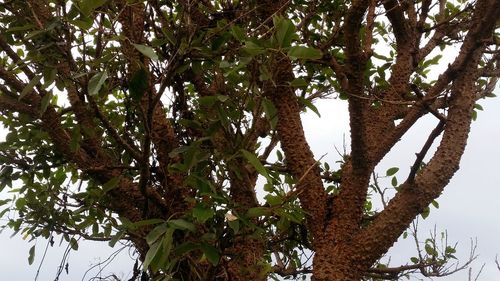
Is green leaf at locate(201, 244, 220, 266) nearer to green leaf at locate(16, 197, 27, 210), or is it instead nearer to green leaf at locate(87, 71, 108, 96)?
green leaf at locate(87, 71, 108, 96)

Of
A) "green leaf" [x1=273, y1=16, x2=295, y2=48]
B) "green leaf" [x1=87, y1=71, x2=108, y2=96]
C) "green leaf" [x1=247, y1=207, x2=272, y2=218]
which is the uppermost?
"green leaf" [x1=273, y1=16, x2=295, y2=48]

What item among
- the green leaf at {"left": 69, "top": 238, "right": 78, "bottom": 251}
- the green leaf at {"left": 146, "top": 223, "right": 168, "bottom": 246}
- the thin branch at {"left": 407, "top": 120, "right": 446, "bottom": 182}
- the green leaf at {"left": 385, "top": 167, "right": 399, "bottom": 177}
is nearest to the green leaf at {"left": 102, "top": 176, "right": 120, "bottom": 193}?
the green leaf at {"left": 146, "top": 223, "right": 168, "bottom": 246}

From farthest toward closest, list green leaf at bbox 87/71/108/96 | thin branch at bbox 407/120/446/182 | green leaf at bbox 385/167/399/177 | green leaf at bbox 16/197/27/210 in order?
green leaf at bbox 385/167/399/177
green leaf at bbox 16/197/27/210
thin branch at bbox 407/120/446/182
green leaf at bbox 87/71/108/96

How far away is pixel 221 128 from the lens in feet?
6.55

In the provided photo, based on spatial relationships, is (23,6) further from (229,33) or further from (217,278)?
(217,278)

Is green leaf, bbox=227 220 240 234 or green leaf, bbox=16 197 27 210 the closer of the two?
green leaf, bbox=227 220 240 234

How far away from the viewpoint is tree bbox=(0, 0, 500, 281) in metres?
1.78

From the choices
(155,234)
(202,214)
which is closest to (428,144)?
(202,214)

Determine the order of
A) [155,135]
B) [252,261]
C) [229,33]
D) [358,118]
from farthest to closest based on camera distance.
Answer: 1. [155,135]
2. [252,261]
3. [358,118]
4. [229,33]

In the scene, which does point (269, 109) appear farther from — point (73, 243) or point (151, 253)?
point (73, 243)

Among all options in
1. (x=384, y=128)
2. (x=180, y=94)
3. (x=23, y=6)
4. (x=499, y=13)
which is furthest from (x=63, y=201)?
(x=499, y=13)

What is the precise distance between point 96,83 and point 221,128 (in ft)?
1.96

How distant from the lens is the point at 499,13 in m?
2.36

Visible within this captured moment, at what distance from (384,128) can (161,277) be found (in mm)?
1458
